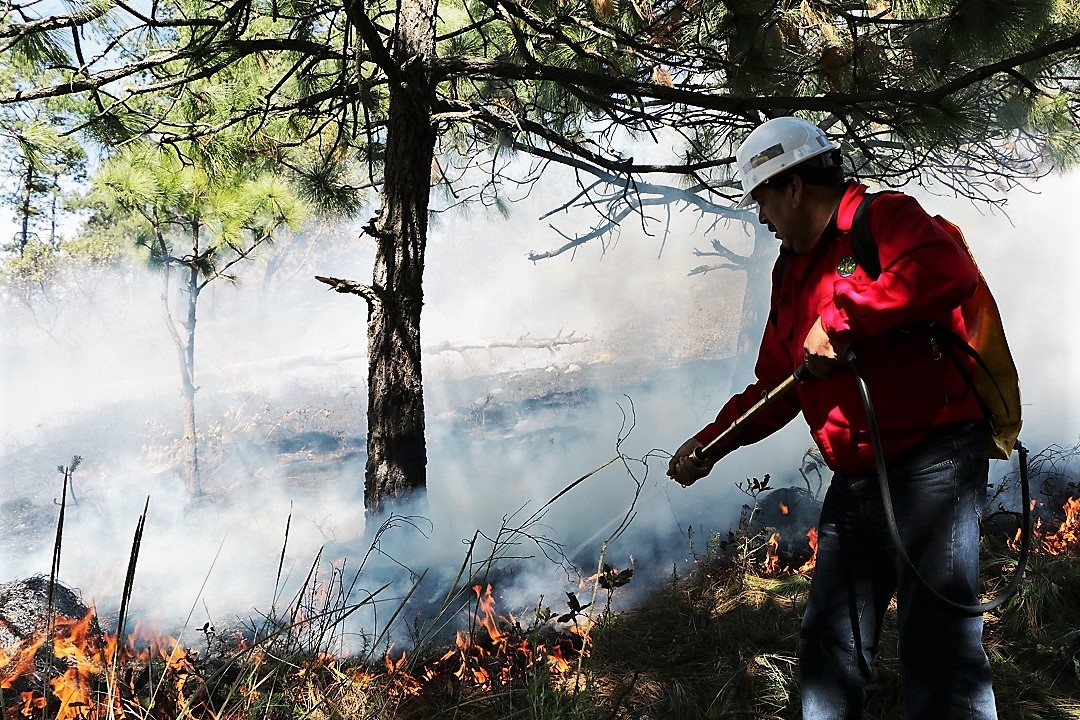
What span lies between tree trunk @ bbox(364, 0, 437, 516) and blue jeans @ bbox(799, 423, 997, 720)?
7.80 feet

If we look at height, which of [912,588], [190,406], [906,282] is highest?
[906,282]

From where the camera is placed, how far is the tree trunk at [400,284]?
3.70 m

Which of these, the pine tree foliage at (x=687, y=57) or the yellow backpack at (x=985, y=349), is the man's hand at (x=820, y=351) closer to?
the yellow backpack at (x=985, y=349)

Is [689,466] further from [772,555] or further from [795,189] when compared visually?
[772,555]

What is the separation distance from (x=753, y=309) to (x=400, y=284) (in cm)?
818

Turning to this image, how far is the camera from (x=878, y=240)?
1646mm

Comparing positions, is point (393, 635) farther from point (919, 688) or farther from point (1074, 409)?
point (1074, 409)

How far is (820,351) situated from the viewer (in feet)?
5.48

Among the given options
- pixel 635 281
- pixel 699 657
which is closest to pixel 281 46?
pixel 699 657

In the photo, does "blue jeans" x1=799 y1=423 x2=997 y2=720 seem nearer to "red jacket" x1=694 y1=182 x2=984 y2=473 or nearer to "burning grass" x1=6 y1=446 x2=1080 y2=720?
"red jacket" x1=694 y1=182 x2=984 y2=473

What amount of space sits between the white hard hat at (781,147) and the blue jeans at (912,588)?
2.28ft

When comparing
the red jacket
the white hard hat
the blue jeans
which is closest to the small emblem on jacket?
the red jacket

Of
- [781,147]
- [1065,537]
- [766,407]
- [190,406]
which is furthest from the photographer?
[190,406]

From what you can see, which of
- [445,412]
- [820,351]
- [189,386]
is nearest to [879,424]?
[820,351]
